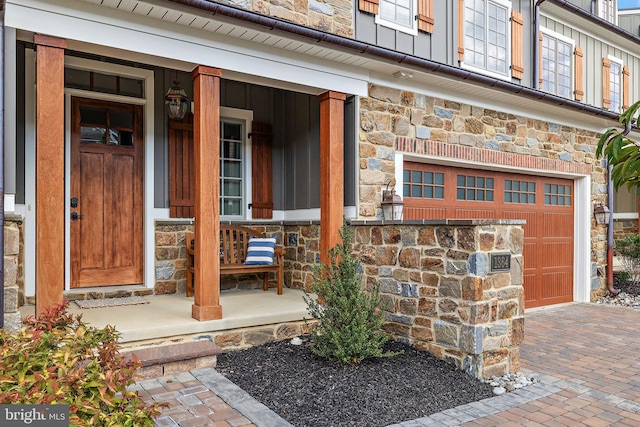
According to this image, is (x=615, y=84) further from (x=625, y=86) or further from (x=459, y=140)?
A: (x=459, y=140)

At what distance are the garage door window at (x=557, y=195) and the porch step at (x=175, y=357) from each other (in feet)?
19.7

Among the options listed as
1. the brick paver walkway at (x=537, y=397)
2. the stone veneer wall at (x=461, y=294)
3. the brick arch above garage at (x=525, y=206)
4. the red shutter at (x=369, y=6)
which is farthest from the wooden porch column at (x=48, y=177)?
the brick arch above garage at (x=525, y=206)

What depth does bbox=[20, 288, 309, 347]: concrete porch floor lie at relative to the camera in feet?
12.4

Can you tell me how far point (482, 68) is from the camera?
252 inches

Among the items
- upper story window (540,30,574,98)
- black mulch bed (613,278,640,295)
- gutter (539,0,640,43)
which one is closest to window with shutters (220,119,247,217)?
upper story window (540,30,574,98)

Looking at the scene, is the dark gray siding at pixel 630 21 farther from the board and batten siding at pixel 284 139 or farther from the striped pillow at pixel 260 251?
the striped pillow at pixel 260 251

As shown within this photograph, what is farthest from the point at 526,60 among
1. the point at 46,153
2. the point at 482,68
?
the point at 46,153

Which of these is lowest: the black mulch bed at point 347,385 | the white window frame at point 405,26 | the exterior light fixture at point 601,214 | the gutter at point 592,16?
the black mulch bed at point 347,385

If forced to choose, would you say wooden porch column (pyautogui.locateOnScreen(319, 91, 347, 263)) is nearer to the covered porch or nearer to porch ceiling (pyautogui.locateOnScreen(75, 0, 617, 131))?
the covered porch

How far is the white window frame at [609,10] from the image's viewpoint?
876 centimetres

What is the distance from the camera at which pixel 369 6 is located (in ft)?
17.1

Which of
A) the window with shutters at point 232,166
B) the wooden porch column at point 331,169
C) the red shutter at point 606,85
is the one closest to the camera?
the wooden porch column at point 331,169

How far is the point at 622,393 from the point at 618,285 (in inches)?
233

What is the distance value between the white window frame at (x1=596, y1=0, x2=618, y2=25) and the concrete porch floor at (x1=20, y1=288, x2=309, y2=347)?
8209 millimetres
